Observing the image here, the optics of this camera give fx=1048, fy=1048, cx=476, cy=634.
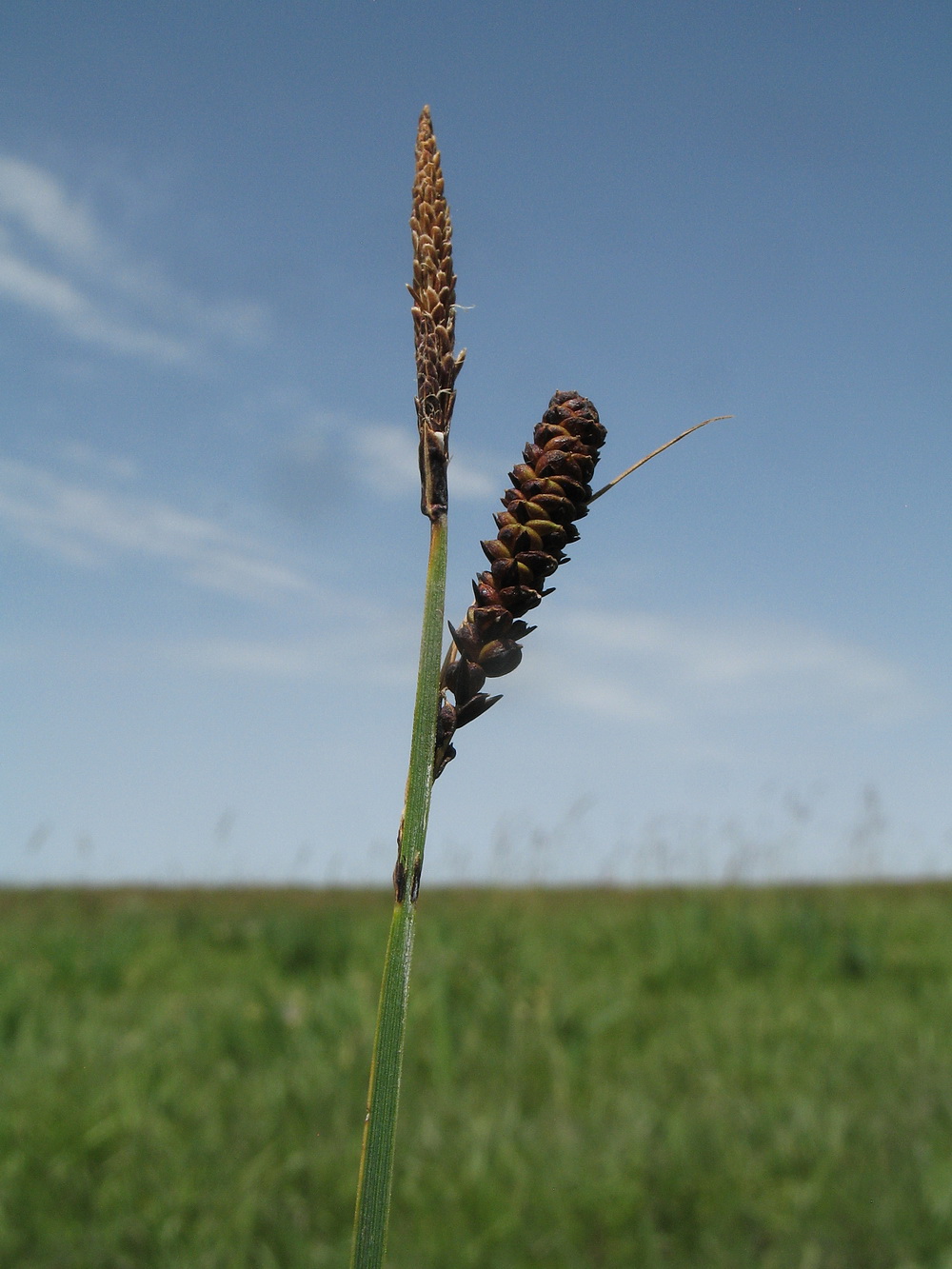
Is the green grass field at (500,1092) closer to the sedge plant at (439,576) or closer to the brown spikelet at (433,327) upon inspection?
the sedge plant at (439,576)

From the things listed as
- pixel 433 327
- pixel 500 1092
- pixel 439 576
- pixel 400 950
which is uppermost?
pixel 433 327

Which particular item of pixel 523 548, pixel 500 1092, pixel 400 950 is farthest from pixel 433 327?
pixel 500 1092

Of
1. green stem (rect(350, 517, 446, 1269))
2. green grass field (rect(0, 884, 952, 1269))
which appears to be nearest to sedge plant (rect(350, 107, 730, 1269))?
green stem (rect(350, 517, 446, 1269))

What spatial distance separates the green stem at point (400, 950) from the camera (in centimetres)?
59

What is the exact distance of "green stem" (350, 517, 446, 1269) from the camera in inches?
23.0

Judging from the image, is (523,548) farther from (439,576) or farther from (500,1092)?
(500,1092)

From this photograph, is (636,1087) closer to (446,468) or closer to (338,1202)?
(338,1202)

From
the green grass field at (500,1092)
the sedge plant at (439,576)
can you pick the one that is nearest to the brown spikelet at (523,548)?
the sedge plant at (439,576)

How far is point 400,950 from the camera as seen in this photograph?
0.60 m

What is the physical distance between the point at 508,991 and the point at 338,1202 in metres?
2.49

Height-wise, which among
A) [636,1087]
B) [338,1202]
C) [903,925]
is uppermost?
[903,925]

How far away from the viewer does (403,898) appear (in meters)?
0.60

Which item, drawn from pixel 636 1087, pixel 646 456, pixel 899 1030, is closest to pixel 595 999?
pixel 636 1087

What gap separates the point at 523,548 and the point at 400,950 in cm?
24
